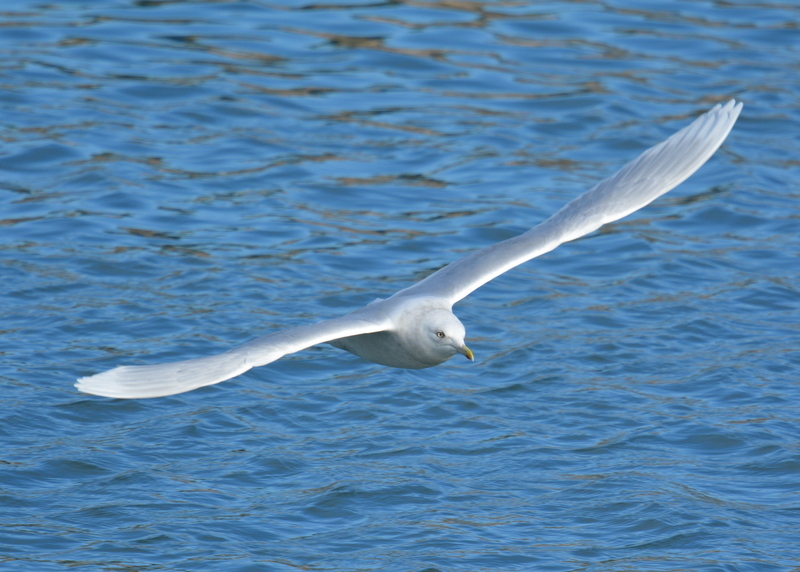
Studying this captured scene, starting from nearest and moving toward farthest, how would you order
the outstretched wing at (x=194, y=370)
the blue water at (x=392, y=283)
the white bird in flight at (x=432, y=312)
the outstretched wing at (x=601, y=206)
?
the outstretched wing at (x=194, y=370), the white bird in flight at (x=432, y=312), the blue water at (x=392, y=283), the outstretched wing at (x=601, y=206)

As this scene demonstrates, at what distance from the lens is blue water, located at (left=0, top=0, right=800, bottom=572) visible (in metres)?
8.08

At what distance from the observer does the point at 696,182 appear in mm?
13711

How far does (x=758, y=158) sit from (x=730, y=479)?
6.22m

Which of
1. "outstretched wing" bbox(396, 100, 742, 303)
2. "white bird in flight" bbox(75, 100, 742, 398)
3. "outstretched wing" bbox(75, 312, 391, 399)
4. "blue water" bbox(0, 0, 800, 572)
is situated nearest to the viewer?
"outstretched wing" bbox(75, 312, 391, 399)

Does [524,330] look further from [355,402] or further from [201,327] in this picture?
[201,327]

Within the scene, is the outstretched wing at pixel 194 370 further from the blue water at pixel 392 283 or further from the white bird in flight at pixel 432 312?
the blue water at pixel 392 283

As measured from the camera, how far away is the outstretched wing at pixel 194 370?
247 inches

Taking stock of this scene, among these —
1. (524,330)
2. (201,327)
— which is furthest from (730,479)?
(201,327)

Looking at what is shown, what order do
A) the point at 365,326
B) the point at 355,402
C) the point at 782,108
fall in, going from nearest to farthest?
the point at 365,326 → the point at 355,402 → the point at 782,108

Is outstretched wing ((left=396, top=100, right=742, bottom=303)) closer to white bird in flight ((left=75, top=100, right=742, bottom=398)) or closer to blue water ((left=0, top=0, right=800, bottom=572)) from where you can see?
white bird in flight ((left=75, top=100, right=742, bottom=398))

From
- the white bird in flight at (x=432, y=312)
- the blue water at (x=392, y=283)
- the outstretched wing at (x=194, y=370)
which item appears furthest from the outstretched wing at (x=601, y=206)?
the outstretched wing at (x=194, y=370)

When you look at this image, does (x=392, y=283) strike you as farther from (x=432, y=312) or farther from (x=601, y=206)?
(x=432, y=312)

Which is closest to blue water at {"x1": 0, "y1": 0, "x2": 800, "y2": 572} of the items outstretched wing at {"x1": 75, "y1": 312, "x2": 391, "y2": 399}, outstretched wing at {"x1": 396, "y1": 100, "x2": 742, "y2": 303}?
outstretched wing at {"x1": 396, "y1": 100, "x2": 742, "y2": 303}

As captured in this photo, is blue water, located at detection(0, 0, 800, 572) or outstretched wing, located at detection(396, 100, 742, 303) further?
outstretched wing, located at detection(396, 100, 742, 303)
